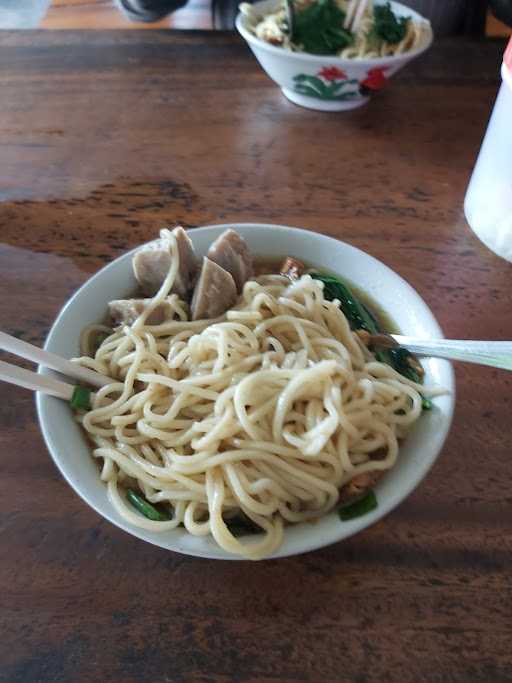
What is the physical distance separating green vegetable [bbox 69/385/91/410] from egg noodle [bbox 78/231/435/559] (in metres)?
0.02

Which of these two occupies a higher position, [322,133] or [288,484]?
[322,133]

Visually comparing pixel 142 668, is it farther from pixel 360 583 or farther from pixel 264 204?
pixel 264 204

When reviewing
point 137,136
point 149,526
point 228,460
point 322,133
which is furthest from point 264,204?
point 149,526

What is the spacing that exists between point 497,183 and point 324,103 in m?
0.87

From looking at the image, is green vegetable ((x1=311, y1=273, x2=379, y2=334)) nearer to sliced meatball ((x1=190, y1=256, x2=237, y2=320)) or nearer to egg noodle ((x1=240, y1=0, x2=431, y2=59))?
sliced meatball ((x1=190, y1=256, x2=237, y2=320))

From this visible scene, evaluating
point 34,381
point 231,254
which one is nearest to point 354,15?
point 231,254

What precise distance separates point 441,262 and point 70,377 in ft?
3.64

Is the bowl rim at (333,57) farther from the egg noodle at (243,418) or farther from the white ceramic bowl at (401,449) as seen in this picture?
the egg noodle at (243,418)

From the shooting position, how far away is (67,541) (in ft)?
3.60

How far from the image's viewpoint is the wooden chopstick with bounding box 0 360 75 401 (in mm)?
1012

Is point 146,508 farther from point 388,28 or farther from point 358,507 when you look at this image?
point 388,28

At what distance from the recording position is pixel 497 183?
A: 62.4 inches

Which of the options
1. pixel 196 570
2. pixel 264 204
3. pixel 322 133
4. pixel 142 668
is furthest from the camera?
pixel 322 133

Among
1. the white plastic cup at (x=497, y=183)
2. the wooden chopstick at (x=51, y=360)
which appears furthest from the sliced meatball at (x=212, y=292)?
the white plastic cup at (x=497, y=183)
